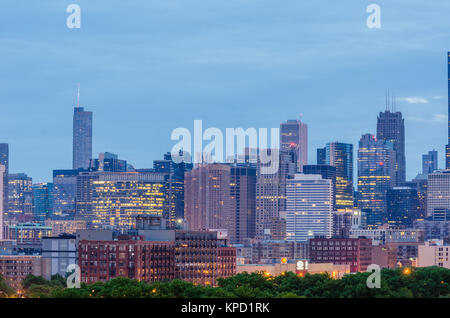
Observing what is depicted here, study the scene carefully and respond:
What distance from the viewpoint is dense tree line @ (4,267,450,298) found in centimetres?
9625

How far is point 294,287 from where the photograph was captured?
4675 inches

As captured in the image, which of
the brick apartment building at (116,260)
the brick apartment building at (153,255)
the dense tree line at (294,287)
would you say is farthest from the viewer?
the brick apartment building at (153,255)

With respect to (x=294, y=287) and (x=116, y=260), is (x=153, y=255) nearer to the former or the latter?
(x=116, y=260)

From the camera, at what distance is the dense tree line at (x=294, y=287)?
96.2 metres

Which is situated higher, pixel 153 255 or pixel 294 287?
pixel 153 255

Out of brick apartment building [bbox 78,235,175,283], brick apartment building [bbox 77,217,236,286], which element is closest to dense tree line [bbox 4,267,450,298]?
brick apartment building [bbox 78,235,175,283]

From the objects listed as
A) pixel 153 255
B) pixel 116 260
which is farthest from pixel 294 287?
pixel 153 255

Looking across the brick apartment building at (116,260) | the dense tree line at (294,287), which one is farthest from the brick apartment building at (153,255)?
the dense tree line at (294,287)

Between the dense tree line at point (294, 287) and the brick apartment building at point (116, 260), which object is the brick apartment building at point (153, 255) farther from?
the dense tree line at point (294, 287)

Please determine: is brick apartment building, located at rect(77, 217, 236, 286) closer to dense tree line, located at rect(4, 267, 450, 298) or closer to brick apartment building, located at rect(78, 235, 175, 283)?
brick apartment building, located at rect(78, 235, 175, 283)

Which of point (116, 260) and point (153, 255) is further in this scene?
point (153, 255)

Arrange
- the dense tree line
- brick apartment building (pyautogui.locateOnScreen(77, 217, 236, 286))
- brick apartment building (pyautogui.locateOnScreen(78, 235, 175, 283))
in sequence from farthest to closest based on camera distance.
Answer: brick apartment building (pyautogui.locateOnScreen(77, 217, 236, 286))
brick apartment building (pyautogui.locateOnScreen(78, 235, 175, 283))
the dense tree line

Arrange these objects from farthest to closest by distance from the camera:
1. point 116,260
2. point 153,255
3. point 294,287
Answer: point 153,255 → point 116,260 → point 294,287

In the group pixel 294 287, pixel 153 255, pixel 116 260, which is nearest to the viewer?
pixel 294 287
